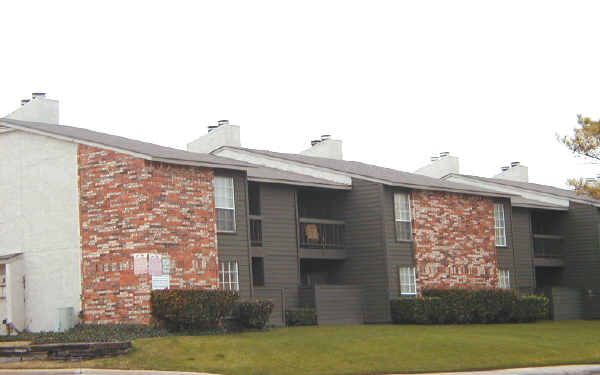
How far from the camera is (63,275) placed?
2722 centimetres

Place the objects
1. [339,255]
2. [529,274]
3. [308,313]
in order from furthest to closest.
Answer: [529,274] < [339,255] < [308,313]

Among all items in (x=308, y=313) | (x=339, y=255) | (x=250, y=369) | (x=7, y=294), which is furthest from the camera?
(x=339, y=255)

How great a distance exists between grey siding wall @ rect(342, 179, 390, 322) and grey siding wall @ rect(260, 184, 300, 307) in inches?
99.2

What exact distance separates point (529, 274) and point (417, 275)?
27.3ft

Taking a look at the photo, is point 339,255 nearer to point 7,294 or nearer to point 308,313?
point 308,313

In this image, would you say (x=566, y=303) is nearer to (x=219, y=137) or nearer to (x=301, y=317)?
(x=301, y=317)

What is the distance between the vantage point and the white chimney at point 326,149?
4275 centimetres

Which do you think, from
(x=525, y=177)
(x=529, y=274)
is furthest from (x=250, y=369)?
(x=525, y=177)

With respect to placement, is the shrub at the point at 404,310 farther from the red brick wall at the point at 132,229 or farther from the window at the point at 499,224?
the window at the point at 499,224

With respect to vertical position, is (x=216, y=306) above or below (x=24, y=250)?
below

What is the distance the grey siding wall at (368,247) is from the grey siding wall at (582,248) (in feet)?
42.3

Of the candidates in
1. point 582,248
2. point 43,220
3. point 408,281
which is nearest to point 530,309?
point 408,281

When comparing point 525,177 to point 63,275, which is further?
point 525,177

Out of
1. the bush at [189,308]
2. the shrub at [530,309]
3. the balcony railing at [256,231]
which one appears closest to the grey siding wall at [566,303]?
the shrub at [530,309]
